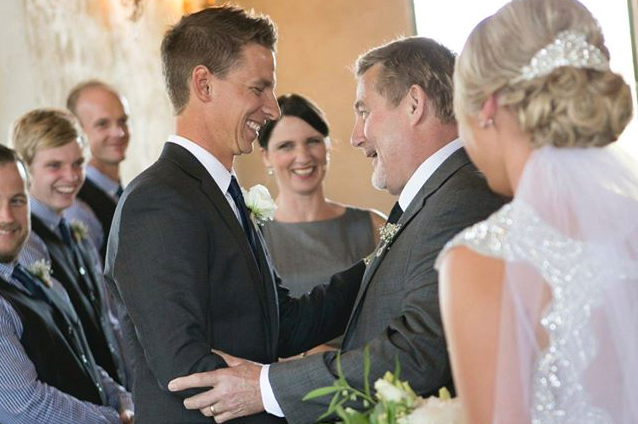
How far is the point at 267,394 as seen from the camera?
2.80m

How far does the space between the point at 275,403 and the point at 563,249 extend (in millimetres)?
1119

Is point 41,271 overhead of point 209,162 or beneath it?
beneath

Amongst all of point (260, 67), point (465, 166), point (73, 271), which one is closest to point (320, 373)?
point (465, 166)

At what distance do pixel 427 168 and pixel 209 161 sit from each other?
60 cm

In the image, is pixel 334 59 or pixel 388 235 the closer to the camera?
pixel 388 235

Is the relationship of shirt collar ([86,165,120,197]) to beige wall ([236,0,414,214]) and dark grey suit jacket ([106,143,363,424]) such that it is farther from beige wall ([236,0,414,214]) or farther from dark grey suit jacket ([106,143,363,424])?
beige wall ([236,0,414,214])

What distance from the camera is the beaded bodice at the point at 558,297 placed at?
1898mm

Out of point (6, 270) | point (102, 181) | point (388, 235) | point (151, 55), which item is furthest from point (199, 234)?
point (151, 55)

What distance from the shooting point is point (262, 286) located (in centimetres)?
298

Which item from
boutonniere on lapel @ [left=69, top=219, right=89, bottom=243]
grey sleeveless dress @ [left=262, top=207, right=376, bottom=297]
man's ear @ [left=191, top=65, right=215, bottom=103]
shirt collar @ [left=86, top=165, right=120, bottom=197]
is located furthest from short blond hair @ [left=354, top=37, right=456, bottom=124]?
shirt collar @ [left=86, top=165, right=120, bottom=197]

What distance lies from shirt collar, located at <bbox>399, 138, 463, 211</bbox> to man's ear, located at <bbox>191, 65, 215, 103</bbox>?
0.62 m

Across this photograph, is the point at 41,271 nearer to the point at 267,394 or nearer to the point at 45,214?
the point at 45,214

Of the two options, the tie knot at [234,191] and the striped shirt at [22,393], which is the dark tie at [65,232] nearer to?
the striped shirt at [22,393]

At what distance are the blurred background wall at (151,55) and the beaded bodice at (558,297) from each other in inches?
185
